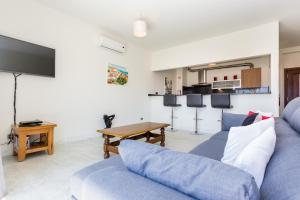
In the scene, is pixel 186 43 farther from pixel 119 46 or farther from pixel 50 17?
pixel 50 17

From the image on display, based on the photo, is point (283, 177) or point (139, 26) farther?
point (139, 26)

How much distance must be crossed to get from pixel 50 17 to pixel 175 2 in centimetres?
230

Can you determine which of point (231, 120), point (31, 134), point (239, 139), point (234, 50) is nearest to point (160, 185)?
point (239, 139)

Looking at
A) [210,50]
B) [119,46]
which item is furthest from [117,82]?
[210,50]

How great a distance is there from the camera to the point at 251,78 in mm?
5539

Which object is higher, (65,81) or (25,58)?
(25,58)

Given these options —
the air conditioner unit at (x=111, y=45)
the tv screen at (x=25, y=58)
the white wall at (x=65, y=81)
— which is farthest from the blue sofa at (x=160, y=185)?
the air conditioner unit at (x=111, y=45)

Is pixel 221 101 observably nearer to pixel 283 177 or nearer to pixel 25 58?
pixel 283 177

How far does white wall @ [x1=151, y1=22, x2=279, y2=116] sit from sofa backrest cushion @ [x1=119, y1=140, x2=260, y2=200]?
3869 mm

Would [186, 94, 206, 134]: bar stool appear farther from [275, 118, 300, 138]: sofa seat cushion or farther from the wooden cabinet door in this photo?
[275, 118, 300, 138]: sofa seat cushion

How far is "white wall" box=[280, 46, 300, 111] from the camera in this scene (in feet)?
17.4

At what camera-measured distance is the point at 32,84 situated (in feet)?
9.35

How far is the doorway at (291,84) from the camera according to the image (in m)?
5.28

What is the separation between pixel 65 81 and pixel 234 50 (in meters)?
3.90
